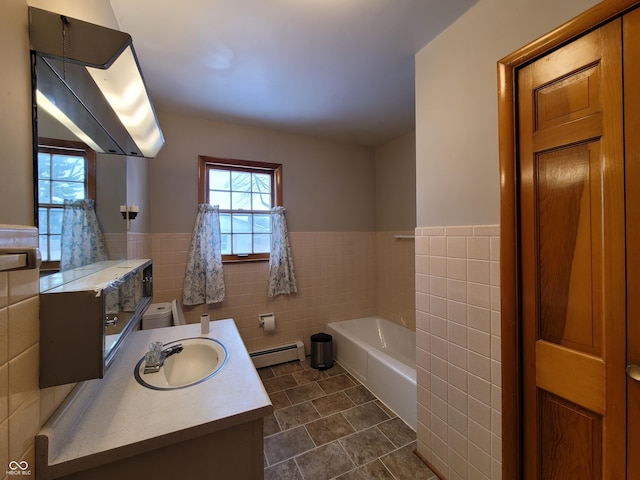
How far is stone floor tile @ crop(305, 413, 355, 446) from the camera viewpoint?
179 centimetres

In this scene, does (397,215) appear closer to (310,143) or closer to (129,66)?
(310,143)

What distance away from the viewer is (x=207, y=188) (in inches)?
106

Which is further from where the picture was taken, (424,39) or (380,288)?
(380,288)

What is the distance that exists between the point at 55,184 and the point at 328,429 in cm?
208

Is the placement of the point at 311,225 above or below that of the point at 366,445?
above

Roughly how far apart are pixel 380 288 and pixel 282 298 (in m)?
1.29

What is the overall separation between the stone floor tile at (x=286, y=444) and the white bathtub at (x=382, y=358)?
0.73m

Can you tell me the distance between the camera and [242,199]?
9.36ft

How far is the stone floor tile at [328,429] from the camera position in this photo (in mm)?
1792

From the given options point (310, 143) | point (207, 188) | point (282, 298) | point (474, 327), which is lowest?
point (282, 298)

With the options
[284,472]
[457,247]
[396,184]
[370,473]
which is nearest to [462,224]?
[457,247]

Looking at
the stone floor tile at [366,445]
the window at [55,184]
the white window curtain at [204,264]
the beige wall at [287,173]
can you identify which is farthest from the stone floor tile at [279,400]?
the window at [55,184]

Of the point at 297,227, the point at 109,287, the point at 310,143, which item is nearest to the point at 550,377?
the point at 109,287

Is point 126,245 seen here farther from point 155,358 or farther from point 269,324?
point 269,324
